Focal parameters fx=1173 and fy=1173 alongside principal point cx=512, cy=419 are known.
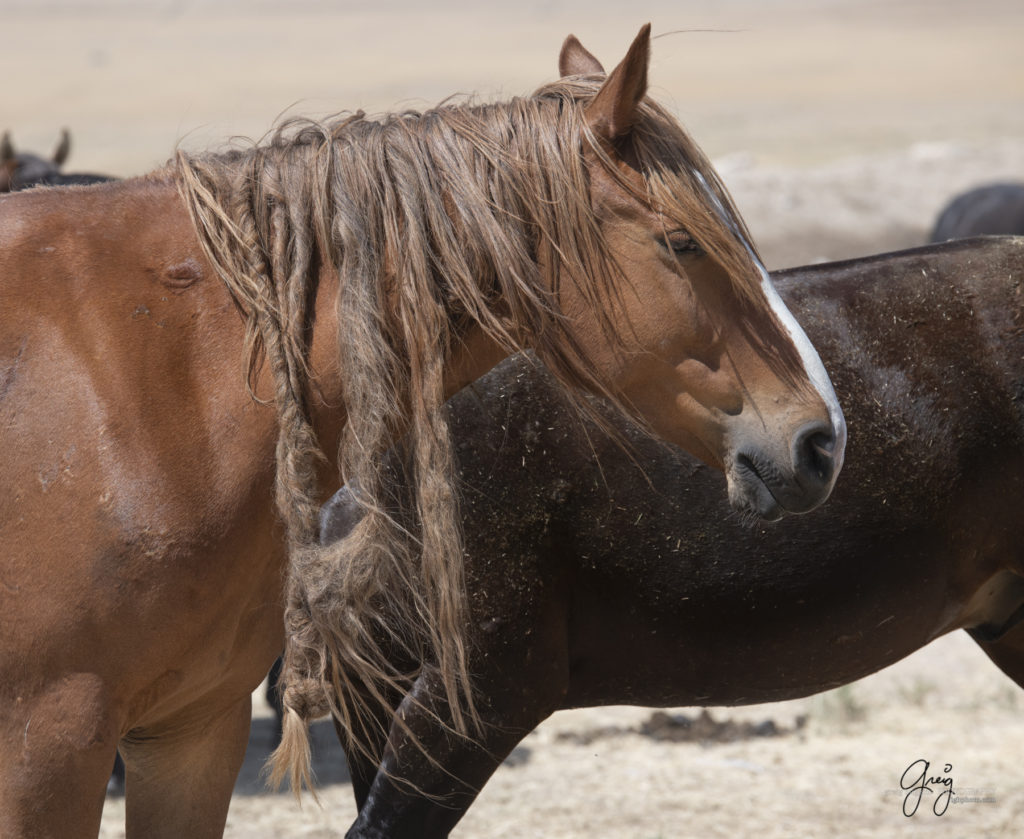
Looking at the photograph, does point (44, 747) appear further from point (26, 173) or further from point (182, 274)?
point (26, 173)

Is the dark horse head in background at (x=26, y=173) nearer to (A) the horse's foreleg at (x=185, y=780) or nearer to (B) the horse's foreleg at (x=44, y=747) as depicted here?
(A) the horse's foreleg at (x=185, y=780)

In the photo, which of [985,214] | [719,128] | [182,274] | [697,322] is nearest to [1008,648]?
[697,322]

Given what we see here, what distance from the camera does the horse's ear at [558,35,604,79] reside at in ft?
7.84

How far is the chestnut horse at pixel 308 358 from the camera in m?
1.89

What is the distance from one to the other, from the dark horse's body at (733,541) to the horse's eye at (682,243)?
762 millimetres

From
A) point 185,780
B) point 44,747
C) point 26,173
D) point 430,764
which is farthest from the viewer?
point 26,173

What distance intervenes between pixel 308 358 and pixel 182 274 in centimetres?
26

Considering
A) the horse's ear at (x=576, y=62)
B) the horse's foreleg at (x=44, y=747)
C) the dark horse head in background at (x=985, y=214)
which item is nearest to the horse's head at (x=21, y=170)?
the horse's ear at (x=576, y=62)

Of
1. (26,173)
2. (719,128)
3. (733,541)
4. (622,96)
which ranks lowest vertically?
(719,128)

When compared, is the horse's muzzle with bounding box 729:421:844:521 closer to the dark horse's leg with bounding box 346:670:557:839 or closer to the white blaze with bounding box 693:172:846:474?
the white blaze with bounding box 693:172:846:474

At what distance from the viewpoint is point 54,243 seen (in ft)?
6.68

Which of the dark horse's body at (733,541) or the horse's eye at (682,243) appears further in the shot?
the dark horse's body at (733,541)

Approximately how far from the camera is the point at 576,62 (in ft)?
7.89

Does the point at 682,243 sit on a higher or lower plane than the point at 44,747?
higher
